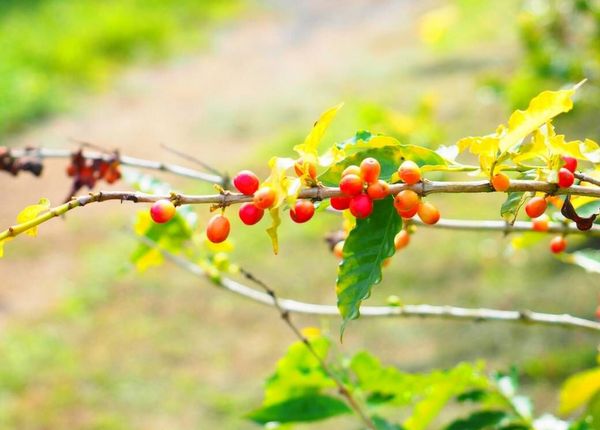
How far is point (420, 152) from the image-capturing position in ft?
2.09

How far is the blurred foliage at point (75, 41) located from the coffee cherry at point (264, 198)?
185 inches

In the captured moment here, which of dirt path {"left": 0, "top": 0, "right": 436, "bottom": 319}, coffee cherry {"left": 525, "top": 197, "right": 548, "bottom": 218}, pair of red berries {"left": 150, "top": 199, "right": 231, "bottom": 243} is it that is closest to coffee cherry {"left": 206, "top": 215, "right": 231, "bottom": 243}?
pair of red berries {"left": 150, "top": 199, "right": 231, "bottom": 243}

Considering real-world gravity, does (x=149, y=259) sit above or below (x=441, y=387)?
above

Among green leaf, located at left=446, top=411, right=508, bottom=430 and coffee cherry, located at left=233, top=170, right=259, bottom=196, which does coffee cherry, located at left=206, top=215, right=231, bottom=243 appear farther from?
green leaf, located at left=446, top=411, right=508, bottom=430

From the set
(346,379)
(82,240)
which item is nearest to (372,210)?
(346,379)

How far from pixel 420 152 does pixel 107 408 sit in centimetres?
206

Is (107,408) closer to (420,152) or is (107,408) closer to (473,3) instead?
(420,152)

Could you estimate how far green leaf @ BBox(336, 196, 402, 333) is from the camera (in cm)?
62

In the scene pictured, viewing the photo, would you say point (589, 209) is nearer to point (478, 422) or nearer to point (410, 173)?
point (410, 173)

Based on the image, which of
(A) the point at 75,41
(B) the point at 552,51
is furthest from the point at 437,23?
(B) the point at 552,51

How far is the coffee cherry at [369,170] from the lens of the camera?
0.58 metres

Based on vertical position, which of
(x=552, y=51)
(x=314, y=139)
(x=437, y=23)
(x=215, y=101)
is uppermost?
(x=437, y=23)

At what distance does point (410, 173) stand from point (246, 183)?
11 cm

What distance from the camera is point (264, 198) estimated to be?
567 mm
